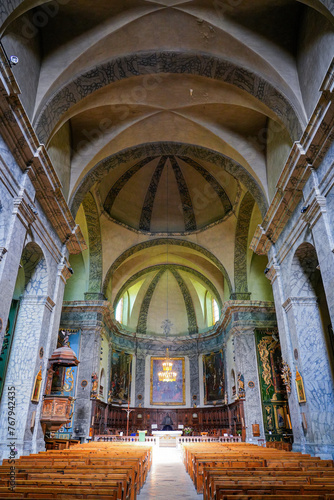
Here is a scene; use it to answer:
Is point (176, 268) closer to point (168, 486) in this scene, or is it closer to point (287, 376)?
point (287, 376)

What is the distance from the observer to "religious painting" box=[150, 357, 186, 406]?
22859 millimetres

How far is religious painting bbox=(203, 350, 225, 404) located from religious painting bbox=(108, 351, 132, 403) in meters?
4.62

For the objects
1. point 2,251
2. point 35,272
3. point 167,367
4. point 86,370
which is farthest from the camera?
point 167,367

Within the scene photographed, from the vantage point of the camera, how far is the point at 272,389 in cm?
1581

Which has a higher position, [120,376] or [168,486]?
[120,376]

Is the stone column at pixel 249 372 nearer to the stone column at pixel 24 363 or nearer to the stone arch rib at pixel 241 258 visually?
the stone arch rib at pixel 241 258

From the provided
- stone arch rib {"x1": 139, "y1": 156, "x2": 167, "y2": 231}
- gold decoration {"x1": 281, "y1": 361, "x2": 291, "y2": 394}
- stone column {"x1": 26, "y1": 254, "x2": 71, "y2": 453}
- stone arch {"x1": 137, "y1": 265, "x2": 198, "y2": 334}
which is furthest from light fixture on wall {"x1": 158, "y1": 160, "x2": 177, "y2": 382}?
gold decoration {"x1": 281, "y1": 361, "x2": 291, "y2": 394}

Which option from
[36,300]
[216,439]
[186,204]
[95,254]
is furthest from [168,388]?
[36,300]

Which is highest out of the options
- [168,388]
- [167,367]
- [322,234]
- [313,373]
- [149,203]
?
[149,203]

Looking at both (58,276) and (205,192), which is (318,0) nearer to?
(58,276)

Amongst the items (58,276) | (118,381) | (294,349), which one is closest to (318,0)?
(294,349)

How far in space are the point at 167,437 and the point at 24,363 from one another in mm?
13129

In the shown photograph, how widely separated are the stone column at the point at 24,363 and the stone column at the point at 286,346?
6163mm

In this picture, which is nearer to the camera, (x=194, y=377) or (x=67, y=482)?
(x=67, y=482)
